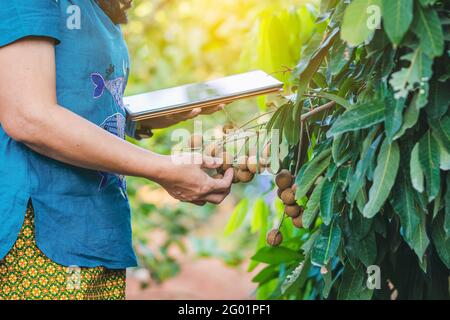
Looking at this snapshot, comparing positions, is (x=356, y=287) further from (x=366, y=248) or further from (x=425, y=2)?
(x=425, y=2)

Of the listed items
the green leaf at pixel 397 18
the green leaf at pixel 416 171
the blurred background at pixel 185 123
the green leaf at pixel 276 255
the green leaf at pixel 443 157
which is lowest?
the blurred background at pixel 185 123

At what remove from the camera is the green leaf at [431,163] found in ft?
3.79

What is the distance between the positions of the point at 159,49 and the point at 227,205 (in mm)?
2897

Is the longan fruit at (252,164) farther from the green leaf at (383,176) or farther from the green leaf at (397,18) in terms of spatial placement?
the green leaf at (397,18)

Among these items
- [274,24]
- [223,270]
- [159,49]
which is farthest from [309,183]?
[223,270]

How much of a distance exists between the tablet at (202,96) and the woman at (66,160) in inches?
3.3

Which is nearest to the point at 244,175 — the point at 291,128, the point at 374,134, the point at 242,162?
the point at 242,162

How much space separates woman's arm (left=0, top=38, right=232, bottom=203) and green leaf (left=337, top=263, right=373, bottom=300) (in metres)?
0.41

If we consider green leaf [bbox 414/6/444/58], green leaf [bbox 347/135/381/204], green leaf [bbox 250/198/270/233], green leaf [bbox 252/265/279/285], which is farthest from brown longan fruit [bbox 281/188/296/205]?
green leaf [bbox 250/198/270/233]

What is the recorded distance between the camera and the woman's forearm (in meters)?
1.24

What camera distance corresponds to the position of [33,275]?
4.37 ft

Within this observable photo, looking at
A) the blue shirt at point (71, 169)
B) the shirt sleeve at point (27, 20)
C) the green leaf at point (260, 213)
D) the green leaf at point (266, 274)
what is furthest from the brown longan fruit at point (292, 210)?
the green leaf at point (260, 213)

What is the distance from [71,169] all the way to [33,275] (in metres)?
0.20
